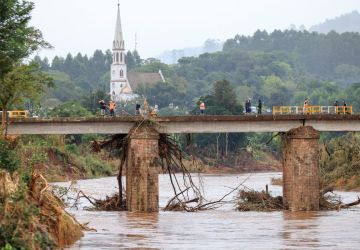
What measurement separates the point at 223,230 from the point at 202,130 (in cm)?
1503

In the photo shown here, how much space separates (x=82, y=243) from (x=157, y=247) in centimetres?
301

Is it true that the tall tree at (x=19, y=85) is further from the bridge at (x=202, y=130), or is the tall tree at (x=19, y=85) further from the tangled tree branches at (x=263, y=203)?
the tangled tree branches at (x=263, y=203)

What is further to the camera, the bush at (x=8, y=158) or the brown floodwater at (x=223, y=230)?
the bush at (x=8, y=158)

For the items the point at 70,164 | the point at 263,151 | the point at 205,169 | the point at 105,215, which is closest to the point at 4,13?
the point at 105,215

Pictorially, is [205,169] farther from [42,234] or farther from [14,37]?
[42,234]

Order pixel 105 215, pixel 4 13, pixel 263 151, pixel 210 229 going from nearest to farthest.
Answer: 1. pixel 210 229
2. pixel 4 13
3. pixel 105 215
4. pixel 263 151

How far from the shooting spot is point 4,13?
61.6 m

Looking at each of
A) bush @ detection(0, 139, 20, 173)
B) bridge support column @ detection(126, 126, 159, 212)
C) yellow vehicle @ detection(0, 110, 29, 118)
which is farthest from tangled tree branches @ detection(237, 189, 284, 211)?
bush @ detection(0, 139, 20, 173)

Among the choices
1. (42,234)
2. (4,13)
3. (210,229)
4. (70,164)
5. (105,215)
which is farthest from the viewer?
(70,164)

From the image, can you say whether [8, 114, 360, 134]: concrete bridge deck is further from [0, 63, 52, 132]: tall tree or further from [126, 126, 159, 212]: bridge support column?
[0, 63, 52, 132]: tall tree

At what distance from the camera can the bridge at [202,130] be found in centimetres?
6819

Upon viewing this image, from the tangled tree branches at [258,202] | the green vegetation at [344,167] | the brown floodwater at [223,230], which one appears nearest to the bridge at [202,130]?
the tangled tree branches at [258,202]

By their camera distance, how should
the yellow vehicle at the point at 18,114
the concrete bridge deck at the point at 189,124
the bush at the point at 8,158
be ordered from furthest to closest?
the yellow vehicle at the point at 18,114, the concrete bridge deck at the point at 189,124, the bush at the point at 8,158

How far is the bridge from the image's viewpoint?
224ft
